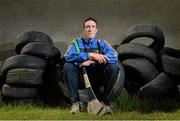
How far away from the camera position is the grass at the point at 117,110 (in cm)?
561

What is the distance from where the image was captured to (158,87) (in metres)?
6.32

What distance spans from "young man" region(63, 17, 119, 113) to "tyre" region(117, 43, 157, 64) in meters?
0.58

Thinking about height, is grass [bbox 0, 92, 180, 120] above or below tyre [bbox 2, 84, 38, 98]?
below

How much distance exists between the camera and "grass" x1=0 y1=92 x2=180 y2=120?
18.4ft

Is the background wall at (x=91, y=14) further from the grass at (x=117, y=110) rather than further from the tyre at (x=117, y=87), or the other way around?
the tyre at (x=117, y=87)

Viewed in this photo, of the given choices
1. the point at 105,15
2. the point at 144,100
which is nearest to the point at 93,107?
the point at 144,100

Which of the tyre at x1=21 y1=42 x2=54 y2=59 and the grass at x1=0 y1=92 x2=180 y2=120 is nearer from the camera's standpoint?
the grass at x1=0 y1=92 x2=180 y2=120

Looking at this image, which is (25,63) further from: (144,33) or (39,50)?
(144,33)

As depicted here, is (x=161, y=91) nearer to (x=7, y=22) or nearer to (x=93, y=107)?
(x=93, y=107)

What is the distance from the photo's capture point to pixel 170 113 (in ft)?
19.2

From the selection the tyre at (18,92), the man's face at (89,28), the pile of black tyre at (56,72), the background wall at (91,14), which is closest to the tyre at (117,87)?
the pile of black tyre at (56,72)

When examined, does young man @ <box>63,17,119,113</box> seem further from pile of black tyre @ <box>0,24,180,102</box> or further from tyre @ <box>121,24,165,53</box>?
tyre @ <box>121,24,165,53</box>

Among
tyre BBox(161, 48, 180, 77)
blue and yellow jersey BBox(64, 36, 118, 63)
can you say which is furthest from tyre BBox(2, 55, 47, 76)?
tyre BBox(161, 48, 180, 77)

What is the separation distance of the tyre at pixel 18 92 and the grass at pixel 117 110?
0.39ft
